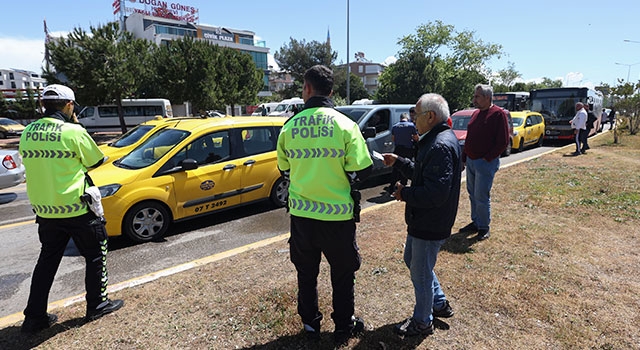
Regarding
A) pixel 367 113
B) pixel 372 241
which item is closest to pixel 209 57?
pixel 367 113

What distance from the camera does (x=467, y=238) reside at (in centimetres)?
461

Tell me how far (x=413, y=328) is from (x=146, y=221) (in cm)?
390

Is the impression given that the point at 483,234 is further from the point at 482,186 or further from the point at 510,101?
the point at 510,101

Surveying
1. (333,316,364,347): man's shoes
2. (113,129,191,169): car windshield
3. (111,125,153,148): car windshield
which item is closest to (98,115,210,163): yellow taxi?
(111,125,153,148): car windshield

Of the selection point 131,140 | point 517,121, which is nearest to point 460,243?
point 131,140

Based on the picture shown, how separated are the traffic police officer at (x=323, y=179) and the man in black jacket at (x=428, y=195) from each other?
0.37 m

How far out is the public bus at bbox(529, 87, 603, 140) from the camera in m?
15.9

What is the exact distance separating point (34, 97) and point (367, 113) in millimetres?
44925

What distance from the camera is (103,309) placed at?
3.12m

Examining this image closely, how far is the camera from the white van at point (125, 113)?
26.6 meters

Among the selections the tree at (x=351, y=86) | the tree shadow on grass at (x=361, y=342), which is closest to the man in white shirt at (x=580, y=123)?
the tree shadow on grass at (x=361, y=342)

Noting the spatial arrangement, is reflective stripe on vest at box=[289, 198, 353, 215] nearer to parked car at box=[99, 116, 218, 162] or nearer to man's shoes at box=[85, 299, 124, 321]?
man's shoes at box=[85, 299, 124, 321]

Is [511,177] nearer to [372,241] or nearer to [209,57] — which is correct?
[372,241]

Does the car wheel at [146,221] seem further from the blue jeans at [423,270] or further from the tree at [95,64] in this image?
the tree at [95,64]
